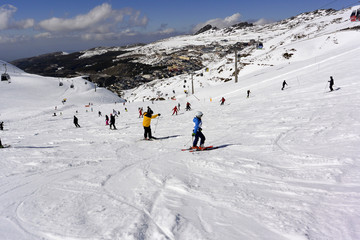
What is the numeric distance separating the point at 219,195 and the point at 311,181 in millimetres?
2211

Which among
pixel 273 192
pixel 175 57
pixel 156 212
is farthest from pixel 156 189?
pixel 175 57

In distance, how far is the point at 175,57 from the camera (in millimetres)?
197250

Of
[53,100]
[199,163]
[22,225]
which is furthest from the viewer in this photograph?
[53,100]

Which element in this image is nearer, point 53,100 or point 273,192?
point 273,192

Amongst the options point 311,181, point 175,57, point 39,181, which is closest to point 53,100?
point 39,181

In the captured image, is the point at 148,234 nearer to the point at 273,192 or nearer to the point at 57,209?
the point at 57,209

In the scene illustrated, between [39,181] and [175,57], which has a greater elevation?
[175,57]

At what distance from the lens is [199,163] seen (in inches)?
283

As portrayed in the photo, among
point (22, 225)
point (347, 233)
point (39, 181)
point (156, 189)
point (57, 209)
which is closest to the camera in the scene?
point (347, 233)

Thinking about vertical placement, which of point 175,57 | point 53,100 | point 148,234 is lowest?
point 148,234

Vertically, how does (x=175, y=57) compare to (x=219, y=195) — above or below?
above

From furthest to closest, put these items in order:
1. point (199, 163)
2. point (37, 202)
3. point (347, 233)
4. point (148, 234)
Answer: point (199, 163), point (37, 202), point (148, 234), point (347, 233)

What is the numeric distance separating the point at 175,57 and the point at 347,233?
202 meters

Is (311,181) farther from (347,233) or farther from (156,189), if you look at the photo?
(156,189)
